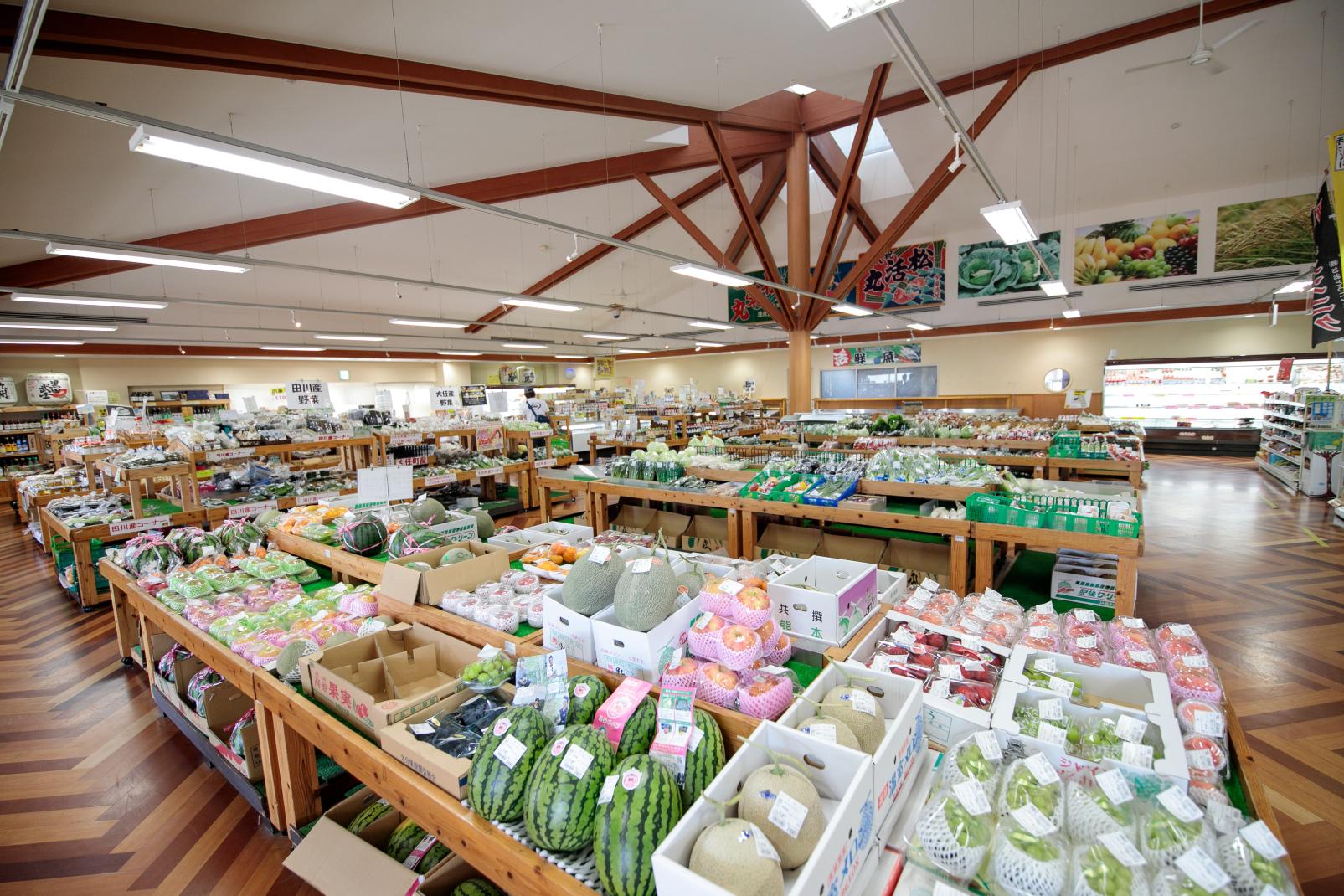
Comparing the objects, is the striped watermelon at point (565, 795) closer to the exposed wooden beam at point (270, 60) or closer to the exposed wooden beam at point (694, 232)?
the exposed wooden beam at point (270, 60)

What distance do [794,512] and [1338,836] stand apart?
266 centimetres

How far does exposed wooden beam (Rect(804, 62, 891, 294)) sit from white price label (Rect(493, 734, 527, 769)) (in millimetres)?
7542

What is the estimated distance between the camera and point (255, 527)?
3.97 meters

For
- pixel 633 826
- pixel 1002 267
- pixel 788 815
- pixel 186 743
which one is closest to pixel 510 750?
pixel 633 826

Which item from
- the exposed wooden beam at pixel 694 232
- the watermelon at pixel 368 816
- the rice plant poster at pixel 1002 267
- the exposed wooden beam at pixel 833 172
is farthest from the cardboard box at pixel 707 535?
the rice plant poster at pixel 1002 267

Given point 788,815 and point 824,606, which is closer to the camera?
point 788,815

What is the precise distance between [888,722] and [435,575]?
1899 millimetres

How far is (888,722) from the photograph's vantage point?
4.78ft

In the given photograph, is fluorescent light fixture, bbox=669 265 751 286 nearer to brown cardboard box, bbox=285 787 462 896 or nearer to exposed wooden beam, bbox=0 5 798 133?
exposed wooden beam, bbox=0 5 798 133

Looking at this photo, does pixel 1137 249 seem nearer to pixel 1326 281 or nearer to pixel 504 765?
pixel 1326 281

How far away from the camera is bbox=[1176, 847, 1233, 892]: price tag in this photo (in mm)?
931

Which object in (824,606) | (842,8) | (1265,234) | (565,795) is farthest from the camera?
(1265,234)

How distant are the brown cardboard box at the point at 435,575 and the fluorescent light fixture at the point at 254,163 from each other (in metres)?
2.54

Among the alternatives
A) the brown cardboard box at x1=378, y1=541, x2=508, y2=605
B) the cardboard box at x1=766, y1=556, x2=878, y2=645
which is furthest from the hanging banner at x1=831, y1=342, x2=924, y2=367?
the brown cardboard box at x1=378, y1=541, x2=508, y2=605
